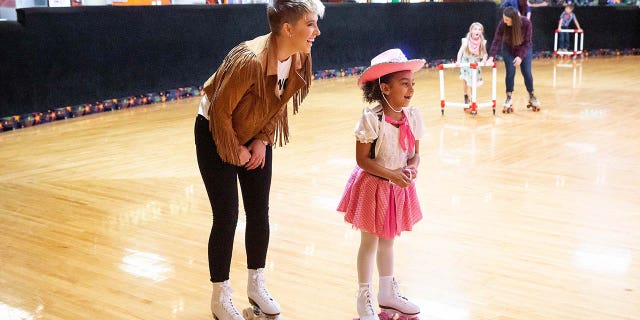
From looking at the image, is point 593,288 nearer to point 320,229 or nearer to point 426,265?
point 426,265

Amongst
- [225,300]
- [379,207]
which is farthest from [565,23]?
[225,300]

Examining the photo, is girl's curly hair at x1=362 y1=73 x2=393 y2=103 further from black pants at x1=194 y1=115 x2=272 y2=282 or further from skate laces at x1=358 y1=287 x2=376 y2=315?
skate laces at x1=358 y1=287 x2=376 y2=315

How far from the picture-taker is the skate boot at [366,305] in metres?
3.06

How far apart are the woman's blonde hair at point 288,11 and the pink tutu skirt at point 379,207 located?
71cm

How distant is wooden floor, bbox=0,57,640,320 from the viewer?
3404 mm

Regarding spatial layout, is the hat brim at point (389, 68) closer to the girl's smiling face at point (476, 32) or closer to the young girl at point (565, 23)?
the girl's smiling face at point (476, 32)

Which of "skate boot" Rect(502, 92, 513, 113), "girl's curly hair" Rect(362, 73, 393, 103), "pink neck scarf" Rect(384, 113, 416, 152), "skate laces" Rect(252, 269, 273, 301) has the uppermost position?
"girl's curly hair" Rect(362, 73, 393, 103)

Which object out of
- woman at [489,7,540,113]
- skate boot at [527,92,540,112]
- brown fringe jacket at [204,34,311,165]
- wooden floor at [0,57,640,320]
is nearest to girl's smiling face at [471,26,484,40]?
woman at [489,7,540,113]

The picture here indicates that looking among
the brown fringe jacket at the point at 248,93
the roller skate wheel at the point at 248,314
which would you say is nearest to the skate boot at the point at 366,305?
the roller skate wheel at the point at 248,314

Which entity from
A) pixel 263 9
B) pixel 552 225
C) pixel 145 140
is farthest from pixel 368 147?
pixel 263 9

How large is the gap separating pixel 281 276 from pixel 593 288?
144cm

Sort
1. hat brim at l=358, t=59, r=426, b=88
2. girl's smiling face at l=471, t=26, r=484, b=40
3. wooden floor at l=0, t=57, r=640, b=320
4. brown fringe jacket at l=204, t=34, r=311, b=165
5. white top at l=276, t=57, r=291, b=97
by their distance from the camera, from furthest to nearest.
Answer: girl's smiling face at l=471, t=26, r=484, b=40 → wooden floor at l=0, t=57, r=640, b=320 → hat brim at l=358, t=59, r=426, b=88 → white top at l=276, t=57, r=291, b=97 → brown fringe jacket at l=204, t=34, r=311, b=165

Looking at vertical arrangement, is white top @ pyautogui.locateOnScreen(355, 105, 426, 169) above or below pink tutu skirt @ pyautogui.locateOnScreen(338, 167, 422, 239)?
above

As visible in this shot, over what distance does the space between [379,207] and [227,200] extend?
593mm
